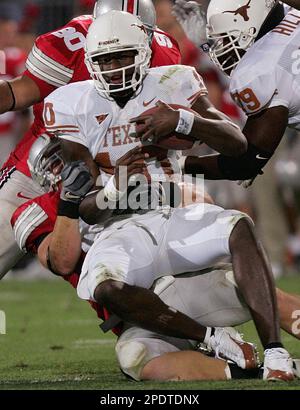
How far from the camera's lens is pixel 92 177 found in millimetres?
4375

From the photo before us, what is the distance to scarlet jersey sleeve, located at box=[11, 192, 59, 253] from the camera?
4.64 metres

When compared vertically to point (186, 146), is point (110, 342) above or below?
below

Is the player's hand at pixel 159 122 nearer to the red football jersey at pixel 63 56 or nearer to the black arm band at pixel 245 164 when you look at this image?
the black arm band at pixel 245 164

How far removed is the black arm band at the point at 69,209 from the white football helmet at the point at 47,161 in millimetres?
350

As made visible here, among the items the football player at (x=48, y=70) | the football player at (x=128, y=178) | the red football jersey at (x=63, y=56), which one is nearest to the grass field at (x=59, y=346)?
the football player at (x=128, y=178)

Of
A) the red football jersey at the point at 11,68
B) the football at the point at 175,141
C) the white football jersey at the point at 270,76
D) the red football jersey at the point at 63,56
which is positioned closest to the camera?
the football at the point at 175,141

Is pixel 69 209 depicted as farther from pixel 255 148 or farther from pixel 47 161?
pixel 255 148

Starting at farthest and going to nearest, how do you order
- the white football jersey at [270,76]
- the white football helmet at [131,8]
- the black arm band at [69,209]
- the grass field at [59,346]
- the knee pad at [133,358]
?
the white football helmet at [131,8] → the white football jersey at [270,76] → the black arm band at [69,209] → the knee pad at [133,358] → the grass field at [59,346]

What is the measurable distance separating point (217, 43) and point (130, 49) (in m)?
0.49

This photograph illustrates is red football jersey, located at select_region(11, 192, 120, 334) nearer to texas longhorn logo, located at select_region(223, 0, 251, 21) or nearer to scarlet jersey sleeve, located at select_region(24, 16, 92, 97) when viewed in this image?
scarlet jersey sleeve, located at select_region(24, 16, 92, 97)

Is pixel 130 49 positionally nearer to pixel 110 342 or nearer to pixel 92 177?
pixel 92 177

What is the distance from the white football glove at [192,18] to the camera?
5160mm

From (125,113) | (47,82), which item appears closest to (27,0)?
(47,82)

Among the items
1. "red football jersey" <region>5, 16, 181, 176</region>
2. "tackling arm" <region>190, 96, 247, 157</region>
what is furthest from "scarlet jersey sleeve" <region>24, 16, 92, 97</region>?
"tackling arm" <region>190, 96, 247, 157</region>
